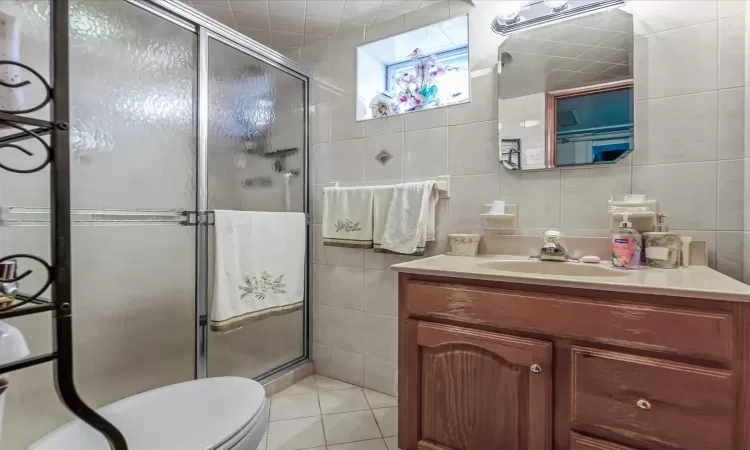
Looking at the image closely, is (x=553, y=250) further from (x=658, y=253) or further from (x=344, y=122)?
(x=344, y=122)

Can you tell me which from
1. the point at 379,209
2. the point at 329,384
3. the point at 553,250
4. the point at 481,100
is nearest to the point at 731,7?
the point at 481,100

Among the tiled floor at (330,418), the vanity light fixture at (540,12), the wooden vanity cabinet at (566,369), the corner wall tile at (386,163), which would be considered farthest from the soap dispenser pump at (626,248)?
the tiled floor at (330,418)

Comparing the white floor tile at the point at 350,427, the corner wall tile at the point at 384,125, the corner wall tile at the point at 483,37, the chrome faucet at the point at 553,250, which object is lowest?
the white floor tile at the point at 350,427

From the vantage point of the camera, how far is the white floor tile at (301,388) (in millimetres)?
1948

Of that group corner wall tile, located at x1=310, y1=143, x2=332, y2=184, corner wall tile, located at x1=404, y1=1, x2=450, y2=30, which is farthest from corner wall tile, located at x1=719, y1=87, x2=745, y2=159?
corner wall tile, located at x1=310, y1=143, x2=332, y2=184

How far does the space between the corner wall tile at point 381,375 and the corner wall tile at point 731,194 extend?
144cm

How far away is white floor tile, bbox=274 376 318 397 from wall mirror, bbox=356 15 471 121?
1.46 meters

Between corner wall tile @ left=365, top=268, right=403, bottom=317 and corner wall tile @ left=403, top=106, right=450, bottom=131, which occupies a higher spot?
corner wall tile @ left=403, top=106, right=450, bottom=131

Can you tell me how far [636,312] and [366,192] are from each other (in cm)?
119

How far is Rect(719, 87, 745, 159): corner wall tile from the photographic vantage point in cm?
121

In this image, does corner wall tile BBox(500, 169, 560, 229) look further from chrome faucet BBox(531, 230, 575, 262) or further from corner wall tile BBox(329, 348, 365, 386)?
corner wall tile BBox(329, 348, 365, 386)

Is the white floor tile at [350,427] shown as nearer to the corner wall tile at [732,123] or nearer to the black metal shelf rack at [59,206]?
the black metal shelf rack at [59,206]

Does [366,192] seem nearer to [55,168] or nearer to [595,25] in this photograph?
[595,25]

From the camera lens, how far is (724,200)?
1236mm
